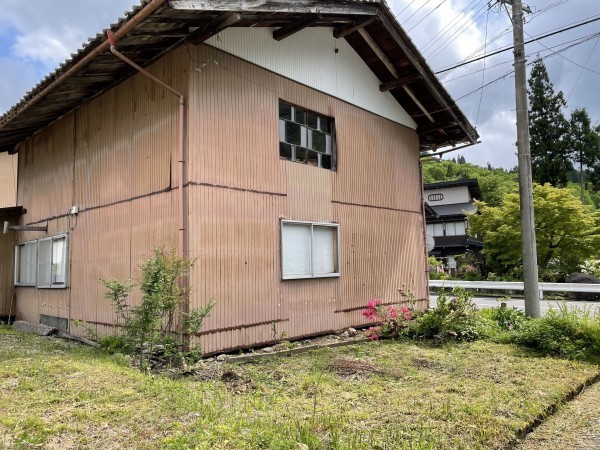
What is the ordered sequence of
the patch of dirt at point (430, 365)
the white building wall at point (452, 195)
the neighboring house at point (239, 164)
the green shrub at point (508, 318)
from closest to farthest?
the patch of dirt at point (430, 365), the neighboring house at point (239, 164), the green shrub at point (508, 318), the white building wall at point (452, 195)

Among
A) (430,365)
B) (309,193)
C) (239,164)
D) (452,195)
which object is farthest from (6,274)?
(452,195)

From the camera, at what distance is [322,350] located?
7.74 m

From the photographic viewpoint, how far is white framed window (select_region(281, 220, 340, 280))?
8.27 metres

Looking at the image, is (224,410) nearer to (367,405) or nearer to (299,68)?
(367,405)

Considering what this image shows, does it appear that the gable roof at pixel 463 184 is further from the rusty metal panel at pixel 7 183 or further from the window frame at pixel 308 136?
the rusty metal panel at pixel 7 183

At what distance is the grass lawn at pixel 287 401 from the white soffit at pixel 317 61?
17.5 feet

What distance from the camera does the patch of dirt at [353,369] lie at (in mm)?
6047

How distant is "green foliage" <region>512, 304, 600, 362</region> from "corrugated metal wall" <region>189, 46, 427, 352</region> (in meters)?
3.35

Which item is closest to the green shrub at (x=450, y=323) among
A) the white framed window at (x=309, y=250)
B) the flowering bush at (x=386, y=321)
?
the flowering bush at (x=386, y=321)

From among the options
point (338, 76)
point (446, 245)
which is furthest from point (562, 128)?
point (338, 76)

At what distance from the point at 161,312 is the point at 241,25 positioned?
16.4 ft

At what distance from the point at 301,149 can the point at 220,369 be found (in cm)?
461

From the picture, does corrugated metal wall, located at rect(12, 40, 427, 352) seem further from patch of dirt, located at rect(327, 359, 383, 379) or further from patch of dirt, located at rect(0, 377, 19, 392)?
patch of dirt, located at rect(0, 377, 19, 392)

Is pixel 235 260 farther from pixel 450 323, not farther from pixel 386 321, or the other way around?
pixel 450 323
